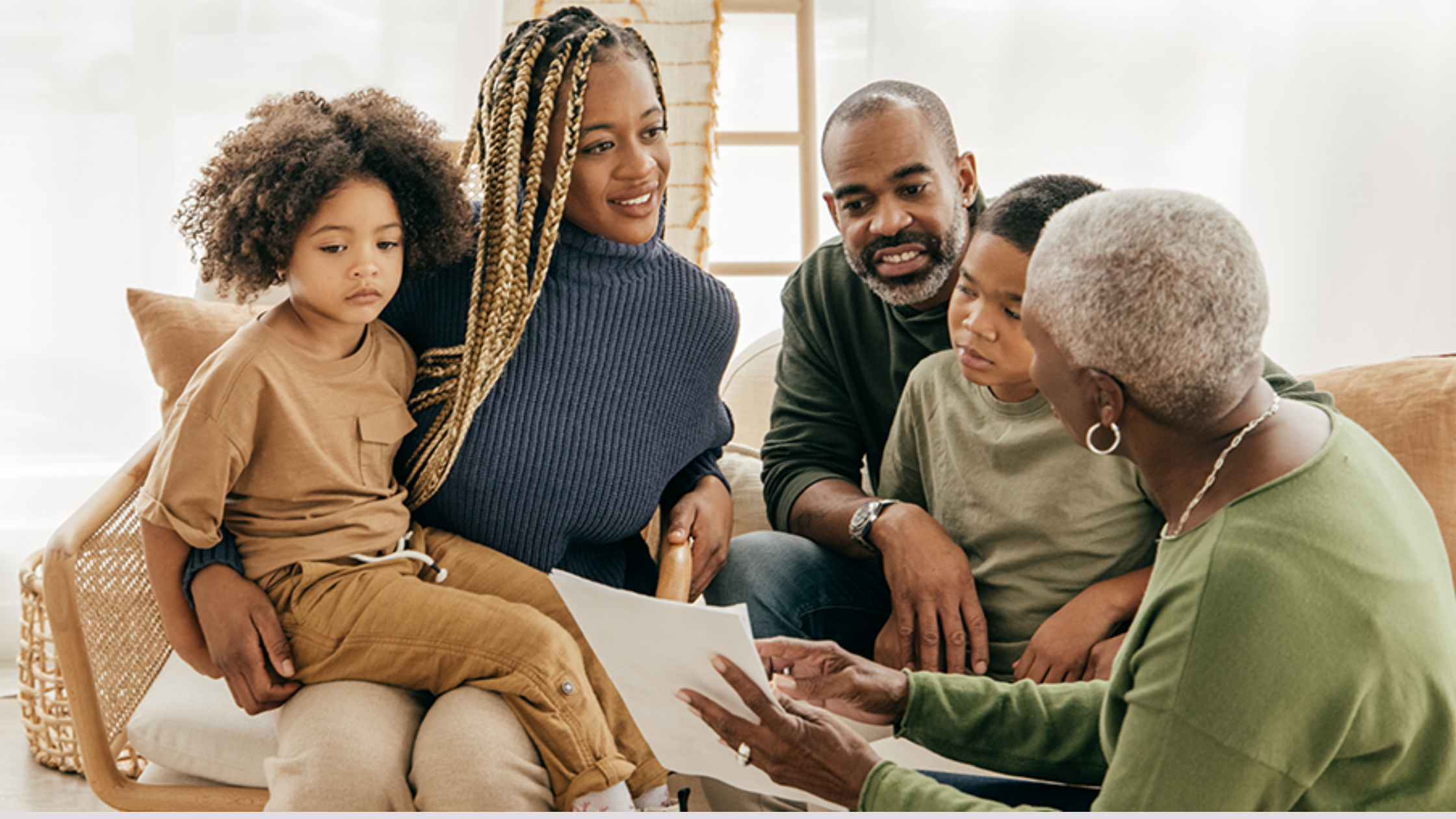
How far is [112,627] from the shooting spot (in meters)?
1.52

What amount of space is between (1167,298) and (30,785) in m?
2.40

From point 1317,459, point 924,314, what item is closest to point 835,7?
point 924,314

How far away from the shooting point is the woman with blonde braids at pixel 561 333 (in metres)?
1.46

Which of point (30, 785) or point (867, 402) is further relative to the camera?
point (30, 785)

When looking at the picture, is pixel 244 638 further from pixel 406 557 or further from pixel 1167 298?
pixel 1167 298

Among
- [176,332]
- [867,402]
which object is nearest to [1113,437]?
[867,402]

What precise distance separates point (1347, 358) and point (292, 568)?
2.93m

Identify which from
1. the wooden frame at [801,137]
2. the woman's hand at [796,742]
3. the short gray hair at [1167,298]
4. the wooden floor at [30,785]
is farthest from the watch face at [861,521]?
the wooden floor at [30,785]

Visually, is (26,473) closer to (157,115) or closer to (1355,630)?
(157,115)

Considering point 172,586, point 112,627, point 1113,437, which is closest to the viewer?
point 1113,437

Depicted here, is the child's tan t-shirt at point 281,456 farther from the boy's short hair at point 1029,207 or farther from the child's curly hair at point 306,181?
the boy's short hair at point 1029,207

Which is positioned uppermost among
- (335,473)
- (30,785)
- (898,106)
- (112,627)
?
(898,106)

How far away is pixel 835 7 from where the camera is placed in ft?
9.75

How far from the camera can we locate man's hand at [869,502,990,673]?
1508mm
